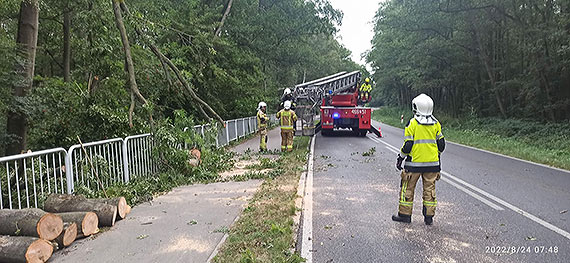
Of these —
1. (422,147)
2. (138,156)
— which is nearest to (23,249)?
(138,156)

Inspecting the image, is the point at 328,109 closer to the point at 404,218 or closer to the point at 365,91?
the point at 365,91

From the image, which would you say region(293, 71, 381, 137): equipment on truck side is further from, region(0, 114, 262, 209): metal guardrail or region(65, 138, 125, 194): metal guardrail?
region(65, 138, 125, 194): metal guardrail

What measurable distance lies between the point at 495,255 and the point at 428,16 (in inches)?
861

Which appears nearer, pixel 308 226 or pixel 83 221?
pixel 83 221

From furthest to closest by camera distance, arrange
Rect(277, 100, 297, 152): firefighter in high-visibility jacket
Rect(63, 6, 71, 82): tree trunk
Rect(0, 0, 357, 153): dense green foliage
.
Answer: Rect(63, 6, 71, 82): tree trunk
Rect(277, 100, 297, 152): firefighter in high-visibility jacket
Rect(0, 0, 357, 153): dense green foliage

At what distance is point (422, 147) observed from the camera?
5.02 meters

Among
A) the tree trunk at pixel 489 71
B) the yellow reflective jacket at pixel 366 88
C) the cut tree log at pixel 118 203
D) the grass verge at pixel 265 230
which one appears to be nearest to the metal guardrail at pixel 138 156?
the cut tree log at pixel 118 203

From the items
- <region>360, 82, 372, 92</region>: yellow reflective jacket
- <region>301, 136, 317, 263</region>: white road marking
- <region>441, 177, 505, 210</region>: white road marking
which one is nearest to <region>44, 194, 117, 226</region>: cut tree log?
<region>301, 136, 317, 263</region>: white road marking

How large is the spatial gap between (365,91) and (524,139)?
8.38 m

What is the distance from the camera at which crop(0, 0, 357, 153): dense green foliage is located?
7.69 meters

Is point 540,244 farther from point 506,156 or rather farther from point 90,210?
point 506,156
